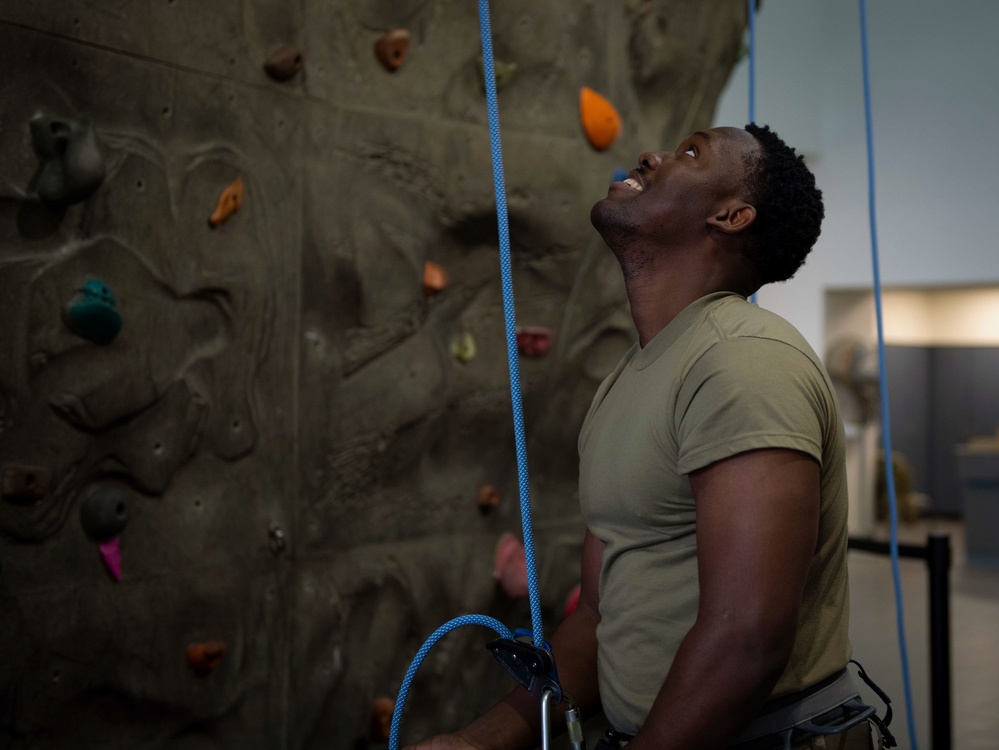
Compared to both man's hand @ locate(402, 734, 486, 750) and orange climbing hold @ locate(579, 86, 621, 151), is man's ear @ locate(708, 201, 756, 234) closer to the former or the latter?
man's hand @ locate(402, 734, 486, 750)

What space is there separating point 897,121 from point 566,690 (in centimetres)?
769

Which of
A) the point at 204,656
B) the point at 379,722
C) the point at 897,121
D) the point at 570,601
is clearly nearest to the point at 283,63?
the point at 204,656

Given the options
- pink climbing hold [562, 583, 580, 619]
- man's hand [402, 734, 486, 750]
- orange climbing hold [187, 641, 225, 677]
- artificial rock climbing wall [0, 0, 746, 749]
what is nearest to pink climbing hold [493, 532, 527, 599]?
artificial rock climbing wall [0, 0, 746, 749]

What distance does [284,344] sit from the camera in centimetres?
234

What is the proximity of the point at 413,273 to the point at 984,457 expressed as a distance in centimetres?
643

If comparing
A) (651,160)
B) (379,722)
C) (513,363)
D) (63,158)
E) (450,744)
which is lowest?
(379,722)

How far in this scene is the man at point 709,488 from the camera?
3.26 ft

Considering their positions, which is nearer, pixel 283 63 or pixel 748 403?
pixel 748 403

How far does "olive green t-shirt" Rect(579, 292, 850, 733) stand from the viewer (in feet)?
3.36

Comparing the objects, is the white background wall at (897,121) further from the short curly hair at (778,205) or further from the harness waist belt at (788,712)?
the harness waist belt at (788,712)

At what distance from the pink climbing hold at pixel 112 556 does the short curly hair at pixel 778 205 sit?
4.42ft

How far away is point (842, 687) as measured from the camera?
1.14m

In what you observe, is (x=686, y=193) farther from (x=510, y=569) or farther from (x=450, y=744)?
(x=510, y=569)

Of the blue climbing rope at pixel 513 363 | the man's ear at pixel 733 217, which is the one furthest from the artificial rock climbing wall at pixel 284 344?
the man's ear at pixel 733 217
